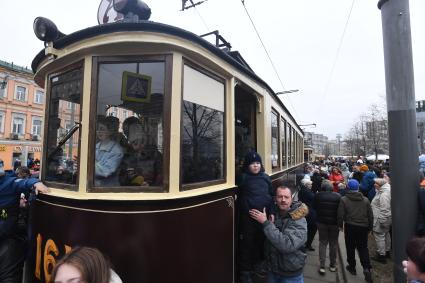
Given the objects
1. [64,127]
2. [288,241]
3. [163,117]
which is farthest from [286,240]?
[64,127]

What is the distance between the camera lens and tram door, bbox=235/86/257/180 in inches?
176

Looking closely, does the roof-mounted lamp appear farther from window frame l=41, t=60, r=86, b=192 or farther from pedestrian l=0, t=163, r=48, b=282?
pedestrian l=0, t=163, r=48, b=282

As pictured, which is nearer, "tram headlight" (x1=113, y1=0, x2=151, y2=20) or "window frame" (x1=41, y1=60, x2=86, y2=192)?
"window frame" (x1=41, y1=60, x2=86, y2=192)

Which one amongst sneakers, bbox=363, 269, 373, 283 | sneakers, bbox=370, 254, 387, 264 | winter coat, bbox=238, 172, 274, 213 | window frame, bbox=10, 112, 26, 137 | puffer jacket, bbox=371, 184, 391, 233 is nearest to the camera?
winter coat, bbox=238, 172, 274, 213

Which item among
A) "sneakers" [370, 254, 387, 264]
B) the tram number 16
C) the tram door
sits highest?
the tram door

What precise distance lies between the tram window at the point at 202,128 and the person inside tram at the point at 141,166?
0.24 meters

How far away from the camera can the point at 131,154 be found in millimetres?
2457

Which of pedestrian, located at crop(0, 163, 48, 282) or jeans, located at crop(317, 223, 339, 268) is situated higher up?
pedestrian, located at crop(0, 163, 48, 282)

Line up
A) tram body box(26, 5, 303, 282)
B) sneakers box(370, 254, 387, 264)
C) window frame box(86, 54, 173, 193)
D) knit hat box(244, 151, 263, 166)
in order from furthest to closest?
sneakers box(370, 254, 387, 264) → knit hat box(244, 151, 263, 166) → window frame box(86, 54, 173, 193) → tram body box(26, 5, 303, 282)

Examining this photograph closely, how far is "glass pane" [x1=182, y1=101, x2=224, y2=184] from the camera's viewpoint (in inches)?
103

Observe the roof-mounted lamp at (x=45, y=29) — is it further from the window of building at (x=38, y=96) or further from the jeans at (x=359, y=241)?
the window of building at (x=38, y=96)

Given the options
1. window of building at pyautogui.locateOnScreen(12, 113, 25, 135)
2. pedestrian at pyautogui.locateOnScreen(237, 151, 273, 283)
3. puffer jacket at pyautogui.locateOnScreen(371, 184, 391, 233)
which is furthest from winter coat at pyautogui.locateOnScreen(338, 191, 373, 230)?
window of building at pyautogui.locateOnScreen(12, 113, 25, 135)

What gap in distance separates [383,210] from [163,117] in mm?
4386

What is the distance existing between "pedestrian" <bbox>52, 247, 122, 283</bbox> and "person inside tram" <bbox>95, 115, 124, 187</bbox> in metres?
1.10
